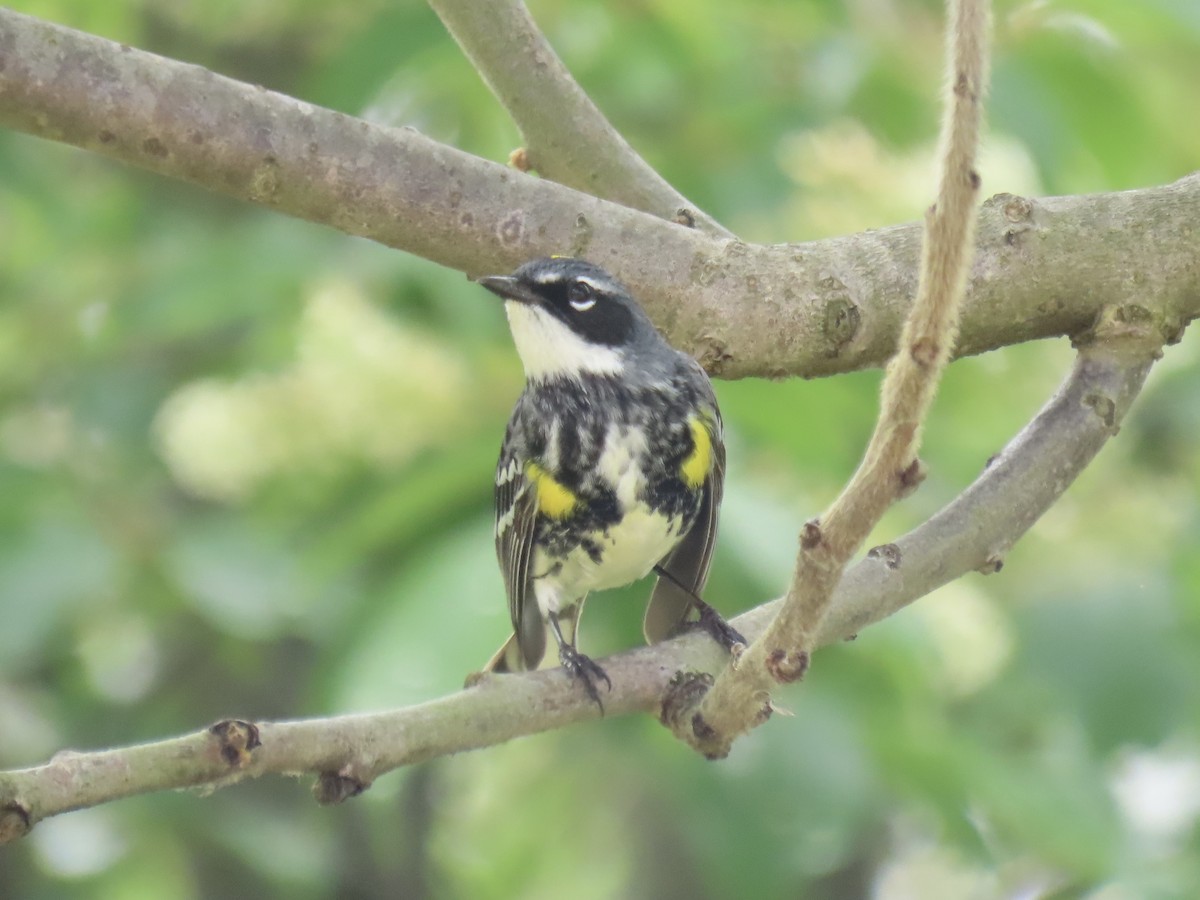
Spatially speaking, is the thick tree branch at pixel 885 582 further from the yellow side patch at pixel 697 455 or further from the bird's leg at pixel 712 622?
the yellow side patch at pixel 697 455

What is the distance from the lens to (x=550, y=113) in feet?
10.1

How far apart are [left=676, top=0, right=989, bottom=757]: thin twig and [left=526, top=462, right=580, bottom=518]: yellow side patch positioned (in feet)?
5.00

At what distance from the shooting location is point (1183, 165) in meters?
5.51

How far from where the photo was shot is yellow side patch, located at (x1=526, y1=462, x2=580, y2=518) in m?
3.60

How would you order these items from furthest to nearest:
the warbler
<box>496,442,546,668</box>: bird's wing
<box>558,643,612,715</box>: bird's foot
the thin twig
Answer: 1. <box>496,442,546,668</box>: bird's wing
2. the warbler
3. <box>558,643,612,715</box>: bird's foot
4. the thin twig

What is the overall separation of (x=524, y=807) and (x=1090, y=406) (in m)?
4.72

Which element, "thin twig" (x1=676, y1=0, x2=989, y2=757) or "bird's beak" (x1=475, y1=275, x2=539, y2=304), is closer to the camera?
"thin twig" (x1=676, y1=0, x2=989, y2=757)

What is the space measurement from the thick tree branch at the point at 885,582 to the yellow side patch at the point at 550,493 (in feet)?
2.23

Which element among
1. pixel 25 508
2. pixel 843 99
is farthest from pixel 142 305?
pixel 843 99

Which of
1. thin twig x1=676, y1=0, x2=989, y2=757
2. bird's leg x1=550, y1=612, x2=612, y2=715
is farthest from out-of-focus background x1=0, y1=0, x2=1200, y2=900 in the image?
thin twig x1=676, y1=0, x2=989, y2=757

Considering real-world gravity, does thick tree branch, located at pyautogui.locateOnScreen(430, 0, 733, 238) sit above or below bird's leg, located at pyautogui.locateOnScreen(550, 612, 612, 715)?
above

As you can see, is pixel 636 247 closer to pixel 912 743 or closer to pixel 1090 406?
pixel 1090 406

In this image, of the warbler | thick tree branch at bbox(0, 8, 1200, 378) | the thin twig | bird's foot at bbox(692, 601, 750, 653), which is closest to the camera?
the thin twig

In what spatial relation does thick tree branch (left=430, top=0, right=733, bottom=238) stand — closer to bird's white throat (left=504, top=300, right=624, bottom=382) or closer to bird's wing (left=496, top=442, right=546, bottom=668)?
bird's white throat (left=504, top=300, right=624, bottom=382)
